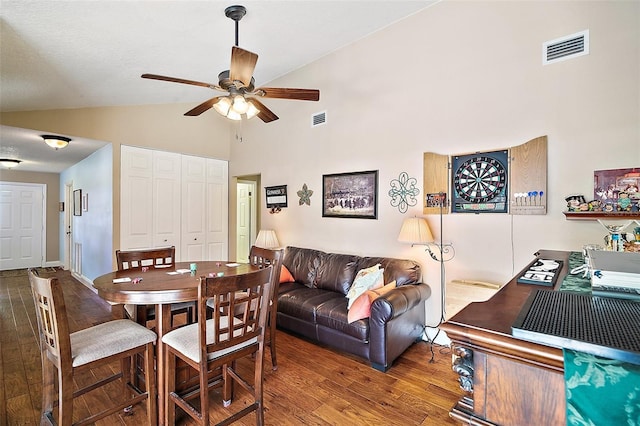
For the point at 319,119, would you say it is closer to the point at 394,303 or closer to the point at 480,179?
the point at 480,179

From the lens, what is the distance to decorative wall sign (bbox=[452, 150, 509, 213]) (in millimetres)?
2773

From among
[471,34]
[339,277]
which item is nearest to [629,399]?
[339,277]

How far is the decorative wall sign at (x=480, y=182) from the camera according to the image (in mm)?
2773

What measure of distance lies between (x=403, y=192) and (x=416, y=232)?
1.96 ft

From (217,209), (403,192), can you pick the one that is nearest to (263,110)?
(403,192)

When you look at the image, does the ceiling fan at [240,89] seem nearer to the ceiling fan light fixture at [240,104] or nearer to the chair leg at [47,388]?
the ceiling fan light fixture at [240,104]

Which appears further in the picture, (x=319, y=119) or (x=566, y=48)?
(x=319, y=119)

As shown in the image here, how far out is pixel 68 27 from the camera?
2480mm

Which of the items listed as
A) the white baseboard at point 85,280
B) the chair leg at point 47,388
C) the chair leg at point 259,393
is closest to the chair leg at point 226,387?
the chair leg at point 259,393

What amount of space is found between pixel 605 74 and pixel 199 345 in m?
3.43

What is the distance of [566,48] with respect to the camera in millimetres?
2475

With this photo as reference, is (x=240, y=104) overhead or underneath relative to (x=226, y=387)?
overhead

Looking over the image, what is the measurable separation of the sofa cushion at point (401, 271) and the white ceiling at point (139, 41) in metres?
2.72

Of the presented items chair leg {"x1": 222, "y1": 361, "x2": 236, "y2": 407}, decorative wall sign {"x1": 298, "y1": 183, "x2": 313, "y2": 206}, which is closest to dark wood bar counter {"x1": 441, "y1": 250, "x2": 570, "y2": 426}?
chair leg {"x1": 222, "y1": 361, "x2": 236, "y2": 407}
